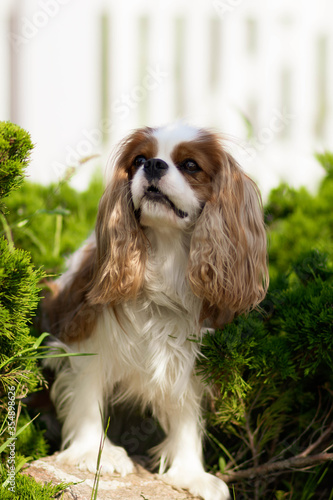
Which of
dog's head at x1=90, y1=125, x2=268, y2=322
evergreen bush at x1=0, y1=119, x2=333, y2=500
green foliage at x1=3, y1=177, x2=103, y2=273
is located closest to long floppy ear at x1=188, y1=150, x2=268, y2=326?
dog's head at x1=90, y1=125, x2=268, y2=322

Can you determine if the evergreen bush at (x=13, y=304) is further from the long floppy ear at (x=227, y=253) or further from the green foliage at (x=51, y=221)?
the green foliage at (x=51, y=221)

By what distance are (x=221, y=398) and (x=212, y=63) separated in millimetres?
3935

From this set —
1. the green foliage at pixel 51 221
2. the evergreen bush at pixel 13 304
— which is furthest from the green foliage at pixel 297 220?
the evergreen bush at pixel 13 304

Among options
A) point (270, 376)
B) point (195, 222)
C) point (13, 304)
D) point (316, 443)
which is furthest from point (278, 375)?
point (13, 304)

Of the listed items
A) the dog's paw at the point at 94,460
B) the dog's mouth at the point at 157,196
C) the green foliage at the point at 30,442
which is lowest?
the dog's paw at the point at 94,460

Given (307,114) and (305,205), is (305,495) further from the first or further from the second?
(307,114)

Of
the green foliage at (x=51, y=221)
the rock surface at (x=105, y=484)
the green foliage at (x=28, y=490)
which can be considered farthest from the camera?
the green foliage at (x=51, y=221)

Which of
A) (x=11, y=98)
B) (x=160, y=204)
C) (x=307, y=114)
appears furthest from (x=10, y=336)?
(x=307, y=114)

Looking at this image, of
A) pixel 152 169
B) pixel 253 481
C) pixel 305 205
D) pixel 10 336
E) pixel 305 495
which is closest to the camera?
pixel 10 336

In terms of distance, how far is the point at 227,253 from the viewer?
7.60 ft

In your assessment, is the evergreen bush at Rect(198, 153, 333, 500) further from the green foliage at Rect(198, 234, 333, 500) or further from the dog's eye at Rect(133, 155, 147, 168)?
the dog's eye at Rect(133, 155, 147, 168)

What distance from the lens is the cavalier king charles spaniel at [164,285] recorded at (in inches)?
89.7

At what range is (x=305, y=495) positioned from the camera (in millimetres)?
2375

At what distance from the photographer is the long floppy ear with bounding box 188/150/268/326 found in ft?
7.45
